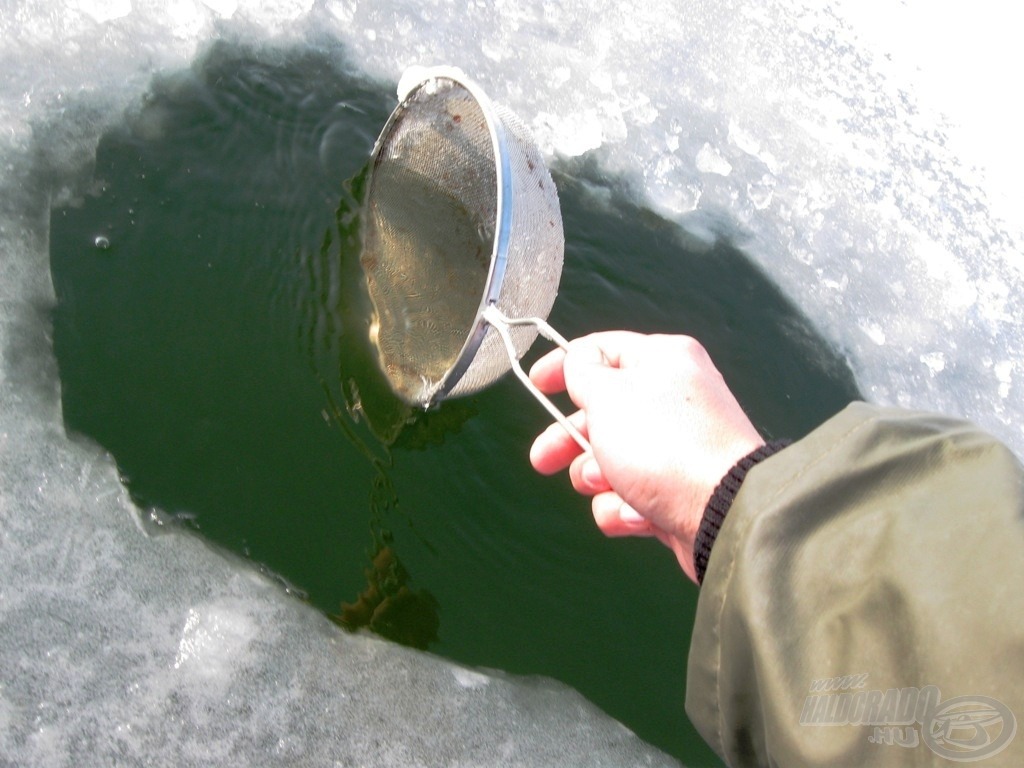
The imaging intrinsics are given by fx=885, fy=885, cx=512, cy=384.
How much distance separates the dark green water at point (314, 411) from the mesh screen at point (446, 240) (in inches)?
5.7

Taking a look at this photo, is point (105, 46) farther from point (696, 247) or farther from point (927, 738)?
point (927, 738)

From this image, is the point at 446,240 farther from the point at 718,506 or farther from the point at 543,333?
the point at 718,506

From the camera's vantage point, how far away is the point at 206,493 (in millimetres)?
2158

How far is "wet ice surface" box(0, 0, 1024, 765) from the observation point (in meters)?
1.94

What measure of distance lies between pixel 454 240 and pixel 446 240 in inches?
1.1

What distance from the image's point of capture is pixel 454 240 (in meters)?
Answer: 2.25

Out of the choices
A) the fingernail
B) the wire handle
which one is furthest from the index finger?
the fingernail

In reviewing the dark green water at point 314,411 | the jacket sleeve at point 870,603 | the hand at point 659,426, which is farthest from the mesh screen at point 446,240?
the jacket sleeve at point 870,603

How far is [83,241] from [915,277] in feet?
8.70

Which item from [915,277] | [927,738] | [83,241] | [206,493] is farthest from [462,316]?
[915,277]

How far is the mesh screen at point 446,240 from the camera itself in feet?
6.15

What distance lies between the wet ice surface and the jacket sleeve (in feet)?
3.68

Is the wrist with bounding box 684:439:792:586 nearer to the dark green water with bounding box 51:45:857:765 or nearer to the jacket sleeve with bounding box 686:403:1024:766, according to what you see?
the jacket sleeve with bounding box 686:403:1024:766

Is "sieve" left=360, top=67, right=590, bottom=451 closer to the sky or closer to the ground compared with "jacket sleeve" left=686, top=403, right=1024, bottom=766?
closer to the ground
